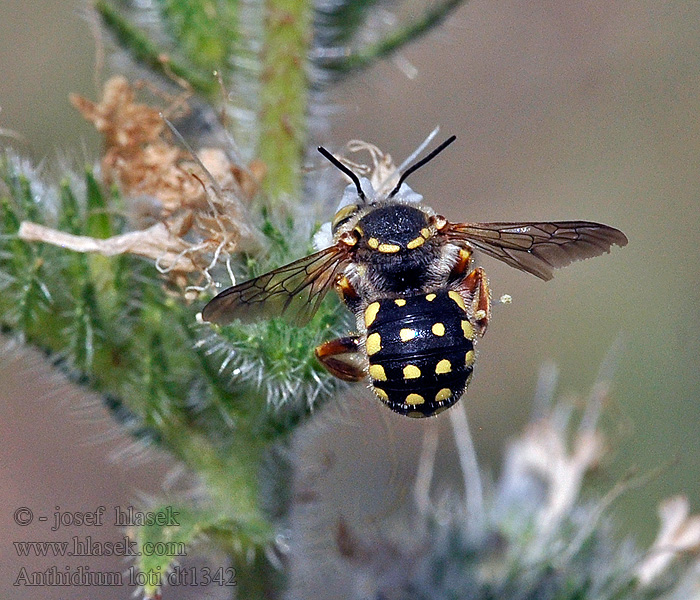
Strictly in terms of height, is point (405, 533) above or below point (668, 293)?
below

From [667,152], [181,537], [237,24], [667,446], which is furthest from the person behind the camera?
[667,152]

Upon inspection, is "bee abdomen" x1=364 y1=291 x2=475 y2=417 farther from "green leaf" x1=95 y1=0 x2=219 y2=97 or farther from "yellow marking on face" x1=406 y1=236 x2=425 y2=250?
"green leaf" x1=95 y1=0 x2=219 y2=97

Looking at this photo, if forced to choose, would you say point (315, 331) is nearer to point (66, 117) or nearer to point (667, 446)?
point (667, 446)

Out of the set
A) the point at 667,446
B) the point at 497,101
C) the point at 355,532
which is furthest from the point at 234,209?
the point at 497,101

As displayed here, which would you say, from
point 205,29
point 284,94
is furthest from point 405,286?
point 205,29

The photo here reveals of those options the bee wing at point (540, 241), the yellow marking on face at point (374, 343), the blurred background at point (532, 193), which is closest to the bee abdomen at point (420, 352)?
the yellow marking on face at point (374, 343)

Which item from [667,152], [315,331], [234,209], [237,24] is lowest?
[315,331]
